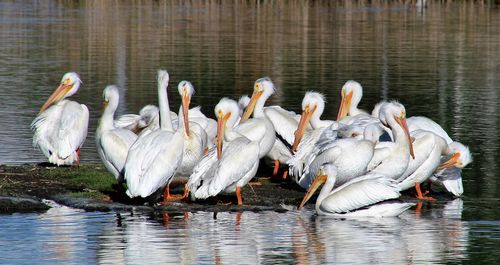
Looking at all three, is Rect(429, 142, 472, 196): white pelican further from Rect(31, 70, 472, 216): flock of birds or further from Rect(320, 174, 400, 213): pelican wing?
Rect(320, 174, 400, 213): pelican wing

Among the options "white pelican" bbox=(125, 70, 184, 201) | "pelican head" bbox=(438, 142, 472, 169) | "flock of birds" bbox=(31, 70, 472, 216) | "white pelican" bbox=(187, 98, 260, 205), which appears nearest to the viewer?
"white pelican" bbox=(125, 70, 184, 201)

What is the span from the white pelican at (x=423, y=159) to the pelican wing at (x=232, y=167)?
1387mm

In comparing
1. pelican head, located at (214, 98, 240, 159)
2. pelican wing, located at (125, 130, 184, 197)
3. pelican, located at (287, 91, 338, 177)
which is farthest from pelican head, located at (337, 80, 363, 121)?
pelican wing, located at (125, 130, 184, 197)

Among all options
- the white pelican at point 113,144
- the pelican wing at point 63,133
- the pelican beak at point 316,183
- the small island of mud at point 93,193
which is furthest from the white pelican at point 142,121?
the pelican beak at point 316,183

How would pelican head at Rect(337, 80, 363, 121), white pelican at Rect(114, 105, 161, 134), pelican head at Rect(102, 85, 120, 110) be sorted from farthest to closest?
pelican head at Rect(337, 80, 363, 121)
white pelican at Rect(114, 105, 161, 134)
pelican head at Rect(102, 85, 120, 110)

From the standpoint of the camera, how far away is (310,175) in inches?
401

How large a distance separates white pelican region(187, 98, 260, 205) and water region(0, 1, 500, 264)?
26cm

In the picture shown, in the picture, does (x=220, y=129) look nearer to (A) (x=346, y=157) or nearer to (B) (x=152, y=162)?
(B) (x=152, y=162)

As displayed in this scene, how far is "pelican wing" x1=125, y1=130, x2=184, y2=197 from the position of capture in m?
9.16

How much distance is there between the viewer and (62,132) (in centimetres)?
1133

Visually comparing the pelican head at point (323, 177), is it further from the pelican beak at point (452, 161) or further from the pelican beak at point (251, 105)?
the pelican beak at point (251, 105)

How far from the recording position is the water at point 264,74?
8320 millimetres

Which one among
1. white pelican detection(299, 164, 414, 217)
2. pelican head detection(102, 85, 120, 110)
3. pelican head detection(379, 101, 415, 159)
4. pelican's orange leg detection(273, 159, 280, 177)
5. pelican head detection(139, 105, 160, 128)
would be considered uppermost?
pelican head detection(102, 85, 120, 110)

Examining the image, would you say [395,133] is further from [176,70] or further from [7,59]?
[7,59]
